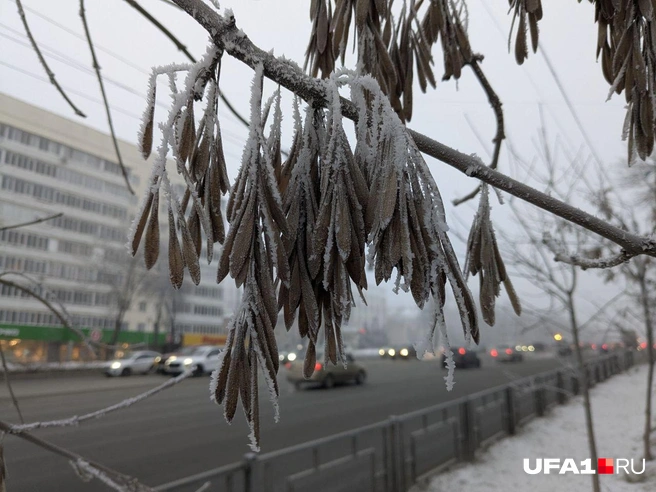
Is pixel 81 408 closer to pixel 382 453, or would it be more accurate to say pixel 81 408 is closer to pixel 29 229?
pixel 29 229

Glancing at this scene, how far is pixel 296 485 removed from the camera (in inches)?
207

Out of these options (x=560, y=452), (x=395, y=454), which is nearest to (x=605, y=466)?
(x=560, y=452)

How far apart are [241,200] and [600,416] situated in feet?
33.4

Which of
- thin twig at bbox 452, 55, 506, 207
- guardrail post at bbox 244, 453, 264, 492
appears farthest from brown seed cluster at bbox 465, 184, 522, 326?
guardrail post at bbox 244, 453, 264, 492

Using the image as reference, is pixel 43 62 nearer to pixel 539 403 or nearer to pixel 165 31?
pixel 165 31

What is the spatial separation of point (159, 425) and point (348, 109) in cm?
1110

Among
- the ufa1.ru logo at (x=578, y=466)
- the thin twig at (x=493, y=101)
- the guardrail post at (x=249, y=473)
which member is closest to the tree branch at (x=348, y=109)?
the thin twig at (x=493, y=101)

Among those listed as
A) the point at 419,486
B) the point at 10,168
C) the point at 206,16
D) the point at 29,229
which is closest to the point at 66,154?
the point at 29,229

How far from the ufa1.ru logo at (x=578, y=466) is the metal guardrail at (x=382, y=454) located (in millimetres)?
1550

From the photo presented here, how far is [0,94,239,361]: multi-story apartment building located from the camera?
3.97 meters

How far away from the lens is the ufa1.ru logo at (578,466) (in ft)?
17.2

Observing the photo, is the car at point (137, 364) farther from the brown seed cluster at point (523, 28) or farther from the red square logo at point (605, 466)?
the brown seed cluster at point (523, 28)

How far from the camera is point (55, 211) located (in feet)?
15.7

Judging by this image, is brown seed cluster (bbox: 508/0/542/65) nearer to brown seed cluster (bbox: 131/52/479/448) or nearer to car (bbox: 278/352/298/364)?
brown seed cluster (bbox: 131/52/479/448)
